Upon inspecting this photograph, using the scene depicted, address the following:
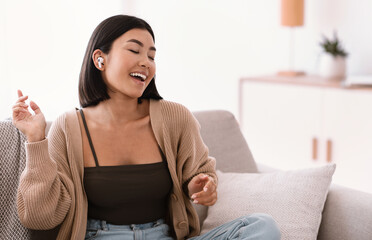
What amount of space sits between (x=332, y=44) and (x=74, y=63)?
1683 millimetres

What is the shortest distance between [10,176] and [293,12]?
2393 millimetres

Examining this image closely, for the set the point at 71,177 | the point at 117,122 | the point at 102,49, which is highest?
the point at 102,49

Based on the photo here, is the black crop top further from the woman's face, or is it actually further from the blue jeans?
the woman's face

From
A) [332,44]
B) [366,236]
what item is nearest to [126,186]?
[366,236]

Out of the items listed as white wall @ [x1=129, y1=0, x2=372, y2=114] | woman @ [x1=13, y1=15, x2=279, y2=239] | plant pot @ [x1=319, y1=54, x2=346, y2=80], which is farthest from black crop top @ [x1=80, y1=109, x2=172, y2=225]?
white wall @ [x1=129, y1=0, x2=372, y2=114]

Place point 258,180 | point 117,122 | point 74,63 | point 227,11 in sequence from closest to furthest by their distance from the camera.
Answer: point 117,122
point 258,180
point 74,63
point 227,11

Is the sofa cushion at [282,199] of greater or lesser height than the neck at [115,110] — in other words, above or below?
below

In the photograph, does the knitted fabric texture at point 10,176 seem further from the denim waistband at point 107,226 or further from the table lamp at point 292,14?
the table lamp at point 292,14

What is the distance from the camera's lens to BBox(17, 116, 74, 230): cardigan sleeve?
4.45 feet

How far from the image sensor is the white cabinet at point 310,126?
2850mm

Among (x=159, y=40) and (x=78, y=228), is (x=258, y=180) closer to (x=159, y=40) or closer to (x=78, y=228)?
(x=78, y=228)

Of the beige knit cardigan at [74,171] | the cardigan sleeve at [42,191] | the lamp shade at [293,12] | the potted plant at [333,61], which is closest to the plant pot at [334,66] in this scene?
the potted plant at [333,61]

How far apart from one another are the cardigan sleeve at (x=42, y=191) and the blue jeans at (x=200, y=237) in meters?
0.11

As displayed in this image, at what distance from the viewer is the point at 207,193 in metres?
1.47
